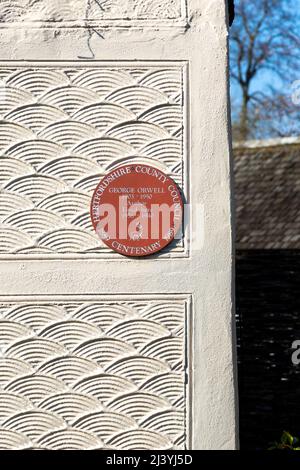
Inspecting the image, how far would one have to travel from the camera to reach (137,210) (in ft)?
19.2

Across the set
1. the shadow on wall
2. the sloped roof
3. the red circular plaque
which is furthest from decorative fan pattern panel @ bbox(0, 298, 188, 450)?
the sloped roof

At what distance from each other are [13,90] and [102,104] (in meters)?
0.58

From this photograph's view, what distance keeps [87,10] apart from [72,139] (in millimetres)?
860

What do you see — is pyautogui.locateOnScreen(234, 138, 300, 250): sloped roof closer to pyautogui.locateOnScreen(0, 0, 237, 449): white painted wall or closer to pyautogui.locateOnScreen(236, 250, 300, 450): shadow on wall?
pyautogui.locateOnScreen(236, 250, 300, 450): shadow on wall

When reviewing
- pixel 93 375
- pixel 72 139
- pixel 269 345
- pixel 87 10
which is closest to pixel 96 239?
pixel 72 139

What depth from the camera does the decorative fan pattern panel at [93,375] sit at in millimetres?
5703

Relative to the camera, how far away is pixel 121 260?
19.0 feet

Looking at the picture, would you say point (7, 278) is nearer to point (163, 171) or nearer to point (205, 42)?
point (163, 171)

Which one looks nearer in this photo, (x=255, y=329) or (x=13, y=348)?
(x=13, y=348)

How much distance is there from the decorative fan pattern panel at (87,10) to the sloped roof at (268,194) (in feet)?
18.0

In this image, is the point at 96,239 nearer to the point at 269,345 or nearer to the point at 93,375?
the point at 93,375

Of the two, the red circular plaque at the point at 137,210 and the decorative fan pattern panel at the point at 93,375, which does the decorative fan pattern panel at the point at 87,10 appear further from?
the decorative fan pattern panel at the point at 93,375

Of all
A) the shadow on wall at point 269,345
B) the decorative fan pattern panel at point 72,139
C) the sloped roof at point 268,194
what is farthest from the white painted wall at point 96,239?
the sloped roof at point 268,194
